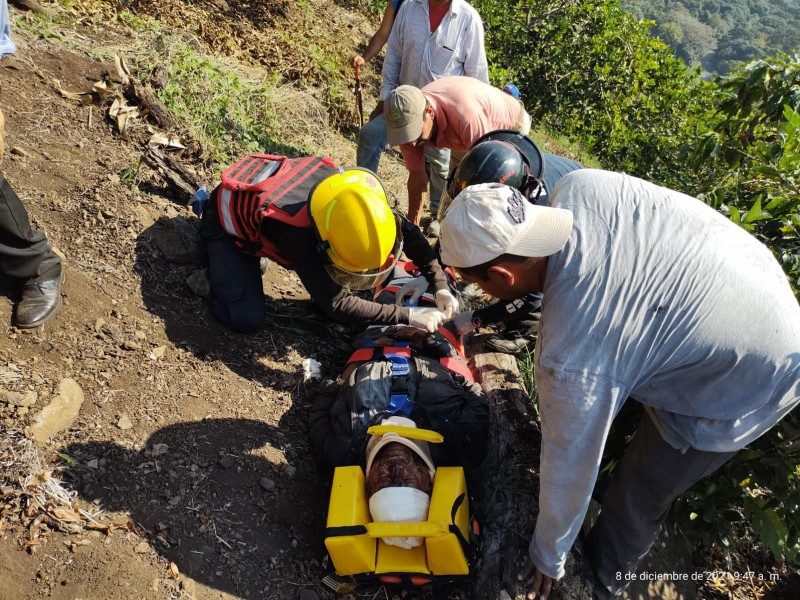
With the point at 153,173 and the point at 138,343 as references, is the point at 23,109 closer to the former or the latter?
the point at 153,173

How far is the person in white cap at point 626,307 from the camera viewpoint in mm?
1676

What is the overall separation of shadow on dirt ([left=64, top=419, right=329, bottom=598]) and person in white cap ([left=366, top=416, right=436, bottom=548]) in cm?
42

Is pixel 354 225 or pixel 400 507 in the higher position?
pixel 354 225

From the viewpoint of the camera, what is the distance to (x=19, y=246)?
9.18 feet

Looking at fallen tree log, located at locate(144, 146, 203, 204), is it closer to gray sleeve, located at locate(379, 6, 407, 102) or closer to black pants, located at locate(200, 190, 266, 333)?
black pants, located at locate(200, 190, 266, 333)

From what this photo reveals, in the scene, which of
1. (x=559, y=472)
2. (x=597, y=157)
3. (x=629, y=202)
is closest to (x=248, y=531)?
(x=559, y=472)

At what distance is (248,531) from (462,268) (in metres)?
1.58

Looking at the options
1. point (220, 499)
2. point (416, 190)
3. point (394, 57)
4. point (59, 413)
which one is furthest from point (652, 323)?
point (394, 57)

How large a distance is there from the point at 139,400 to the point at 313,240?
3.85 ft

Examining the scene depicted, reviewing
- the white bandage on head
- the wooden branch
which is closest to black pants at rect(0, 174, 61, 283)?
the wooden branch

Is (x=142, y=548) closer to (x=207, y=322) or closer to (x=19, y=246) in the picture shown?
(x=207, y=322)

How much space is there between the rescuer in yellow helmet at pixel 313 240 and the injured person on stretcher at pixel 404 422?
196 millimetres

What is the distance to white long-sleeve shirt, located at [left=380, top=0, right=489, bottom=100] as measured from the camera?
4.18 metres

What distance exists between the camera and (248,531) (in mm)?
2514
